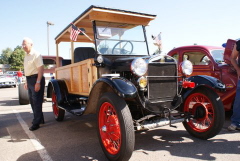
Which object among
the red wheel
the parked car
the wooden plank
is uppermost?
the wooden plank

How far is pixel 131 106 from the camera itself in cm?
305

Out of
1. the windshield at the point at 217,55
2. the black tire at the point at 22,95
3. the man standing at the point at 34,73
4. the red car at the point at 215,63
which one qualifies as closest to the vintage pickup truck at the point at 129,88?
the man standing at the point at 34,73

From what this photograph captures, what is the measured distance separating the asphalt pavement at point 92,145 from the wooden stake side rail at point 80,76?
0.80m

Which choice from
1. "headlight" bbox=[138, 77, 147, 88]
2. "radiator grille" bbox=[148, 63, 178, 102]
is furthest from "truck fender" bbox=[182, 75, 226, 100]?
"headlight" bbox=[138, 77, 147, 88]

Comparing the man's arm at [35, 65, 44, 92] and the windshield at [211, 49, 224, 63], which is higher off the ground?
the windshield at [211, 49, 224, 63]

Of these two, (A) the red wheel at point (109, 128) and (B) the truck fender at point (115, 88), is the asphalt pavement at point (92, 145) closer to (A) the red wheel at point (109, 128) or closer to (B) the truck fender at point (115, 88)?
(A) the red wheel at point (109, 128)

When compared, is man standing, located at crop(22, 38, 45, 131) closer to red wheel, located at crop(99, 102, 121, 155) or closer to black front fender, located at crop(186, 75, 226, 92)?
red wheel, located at crop(99, 102, 121, 155)

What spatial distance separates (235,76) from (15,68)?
54186 mm

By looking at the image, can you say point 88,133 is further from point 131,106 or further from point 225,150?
point 225,150

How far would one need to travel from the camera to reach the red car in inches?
162

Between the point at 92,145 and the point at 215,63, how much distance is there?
10.8 feet

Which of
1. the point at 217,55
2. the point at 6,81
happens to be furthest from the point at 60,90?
the point at 6,81

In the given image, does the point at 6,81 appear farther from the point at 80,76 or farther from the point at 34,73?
the point at 80,76

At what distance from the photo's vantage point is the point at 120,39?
12.5 ft
